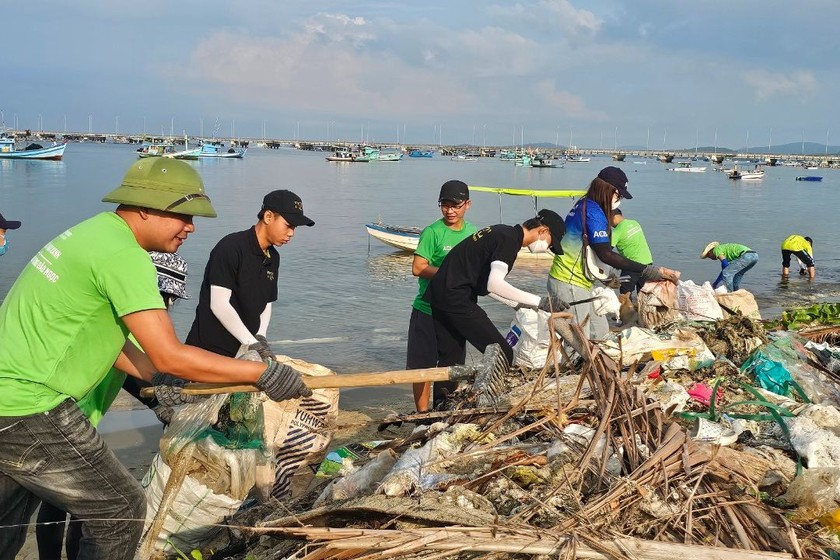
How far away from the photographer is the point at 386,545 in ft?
6.95

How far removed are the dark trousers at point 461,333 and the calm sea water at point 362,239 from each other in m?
3.75

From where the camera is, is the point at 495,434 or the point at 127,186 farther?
the point at 495,434

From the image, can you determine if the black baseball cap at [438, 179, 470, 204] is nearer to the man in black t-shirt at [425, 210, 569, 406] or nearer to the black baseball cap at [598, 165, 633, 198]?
the man in black t-shirt at [425, 210, 569, 406]

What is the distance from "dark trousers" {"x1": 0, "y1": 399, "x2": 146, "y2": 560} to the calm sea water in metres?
5.90

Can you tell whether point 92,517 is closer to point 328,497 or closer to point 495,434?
point 328,497

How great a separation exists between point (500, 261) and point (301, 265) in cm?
1311

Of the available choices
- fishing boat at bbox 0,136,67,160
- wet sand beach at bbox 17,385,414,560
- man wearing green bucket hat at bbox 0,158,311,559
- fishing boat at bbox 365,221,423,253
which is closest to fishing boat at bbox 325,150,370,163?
fishing boat at bbox 0,136,67,160

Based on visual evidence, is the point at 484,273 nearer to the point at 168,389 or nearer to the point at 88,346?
the point at 168,389

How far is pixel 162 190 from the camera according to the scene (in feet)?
8.06

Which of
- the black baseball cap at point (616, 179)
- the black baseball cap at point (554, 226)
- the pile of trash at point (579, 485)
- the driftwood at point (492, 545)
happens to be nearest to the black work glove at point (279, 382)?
the pile of trash at point (579, 485)

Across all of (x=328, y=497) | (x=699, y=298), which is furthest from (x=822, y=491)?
(x=699, y=298)

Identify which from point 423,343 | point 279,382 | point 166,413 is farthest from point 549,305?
point 166,413

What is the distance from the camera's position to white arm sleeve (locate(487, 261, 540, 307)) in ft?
14.4

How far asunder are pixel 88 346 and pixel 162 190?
23.3 inches
